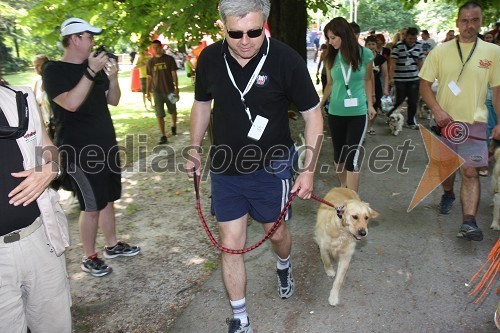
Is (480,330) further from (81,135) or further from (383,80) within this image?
(383,80)

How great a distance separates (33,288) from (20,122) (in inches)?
33.8

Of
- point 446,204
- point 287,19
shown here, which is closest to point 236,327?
point 446,204

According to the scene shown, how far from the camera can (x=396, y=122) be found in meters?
9.20

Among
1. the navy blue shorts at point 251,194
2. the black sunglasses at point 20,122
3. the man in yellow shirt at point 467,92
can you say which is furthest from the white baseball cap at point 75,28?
the man in yellow shirt at point 467,92

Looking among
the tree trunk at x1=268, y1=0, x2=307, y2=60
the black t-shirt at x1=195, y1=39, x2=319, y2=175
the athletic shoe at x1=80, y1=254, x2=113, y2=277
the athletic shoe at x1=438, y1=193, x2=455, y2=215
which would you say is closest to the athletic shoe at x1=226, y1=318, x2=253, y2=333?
the black t-shirt at x1=195, y1=39, x2=319, y2=175

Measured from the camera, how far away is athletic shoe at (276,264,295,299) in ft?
11.5

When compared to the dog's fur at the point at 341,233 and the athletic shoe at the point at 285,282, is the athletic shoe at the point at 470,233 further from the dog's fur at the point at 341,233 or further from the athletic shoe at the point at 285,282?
the athletic shoe at the point at 285,282

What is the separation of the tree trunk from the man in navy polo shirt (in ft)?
25.3

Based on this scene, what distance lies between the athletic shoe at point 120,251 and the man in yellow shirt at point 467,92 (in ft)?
11.3

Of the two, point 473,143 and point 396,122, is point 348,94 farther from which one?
Answer: point 396,122

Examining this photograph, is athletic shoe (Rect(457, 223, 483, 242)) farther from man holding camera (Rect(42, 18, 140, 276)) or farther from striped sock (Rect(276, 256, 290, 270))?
man holding camera (Rect(42, 18, 140, 276))

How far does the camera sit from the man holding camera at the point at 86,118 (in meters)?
3.47

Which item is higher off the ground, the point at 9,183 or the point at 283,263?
the point at 9,183

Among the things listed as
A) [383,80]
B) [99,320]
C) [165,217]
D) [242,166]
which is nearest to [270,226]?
[242,166]
